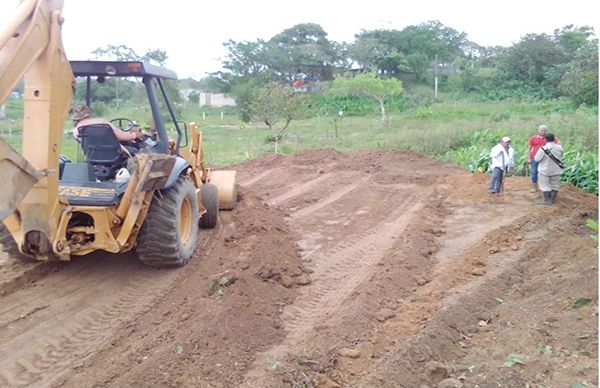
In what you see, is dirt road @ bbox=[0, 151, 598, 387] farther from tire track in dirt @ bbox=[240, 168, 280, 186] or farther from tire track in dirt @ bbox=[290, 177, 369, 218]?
tire track in dirt @ bbox=[240, 168, 280, 186]

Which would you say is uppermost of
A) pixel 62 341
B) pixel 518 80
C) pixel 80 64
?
pixel 518 80

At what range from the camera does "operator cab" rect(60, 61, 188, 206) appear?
19.7 ft

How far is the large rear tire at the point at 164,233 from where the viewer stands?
6.27 metres

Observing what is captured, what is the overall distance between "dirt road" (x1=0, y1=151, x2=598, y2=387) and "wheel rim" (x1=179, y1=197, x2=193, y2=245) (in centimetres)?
41

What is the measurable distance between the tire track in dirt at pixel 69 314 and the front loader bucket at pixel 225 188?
282 cm

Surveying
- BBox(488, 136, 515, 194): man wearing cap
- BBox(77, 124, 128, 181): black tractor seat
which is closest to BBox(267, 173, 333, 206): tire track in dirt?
BBox(488, 136, 515, 194): man wearing cap

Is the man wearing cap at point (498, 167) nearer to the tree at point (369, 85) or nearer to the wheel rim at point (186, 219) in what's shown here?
the wheel rim at point (186, 219)

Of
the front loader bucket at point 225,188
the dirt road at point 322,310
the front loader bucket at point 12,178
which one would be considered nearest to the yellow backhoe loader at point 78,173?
the front loader bucket at point 12,178

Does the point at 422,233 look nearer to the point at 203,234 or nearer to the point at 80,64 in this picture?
the point at 203,234

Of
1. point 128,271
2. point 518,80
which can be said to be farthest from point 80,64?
point 518,80

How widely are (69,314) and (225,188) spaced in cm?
428

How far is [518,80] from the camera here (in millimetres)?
44000

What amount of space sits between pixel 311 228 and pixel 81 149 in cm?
403

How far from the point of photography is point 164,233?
20.6 feet
